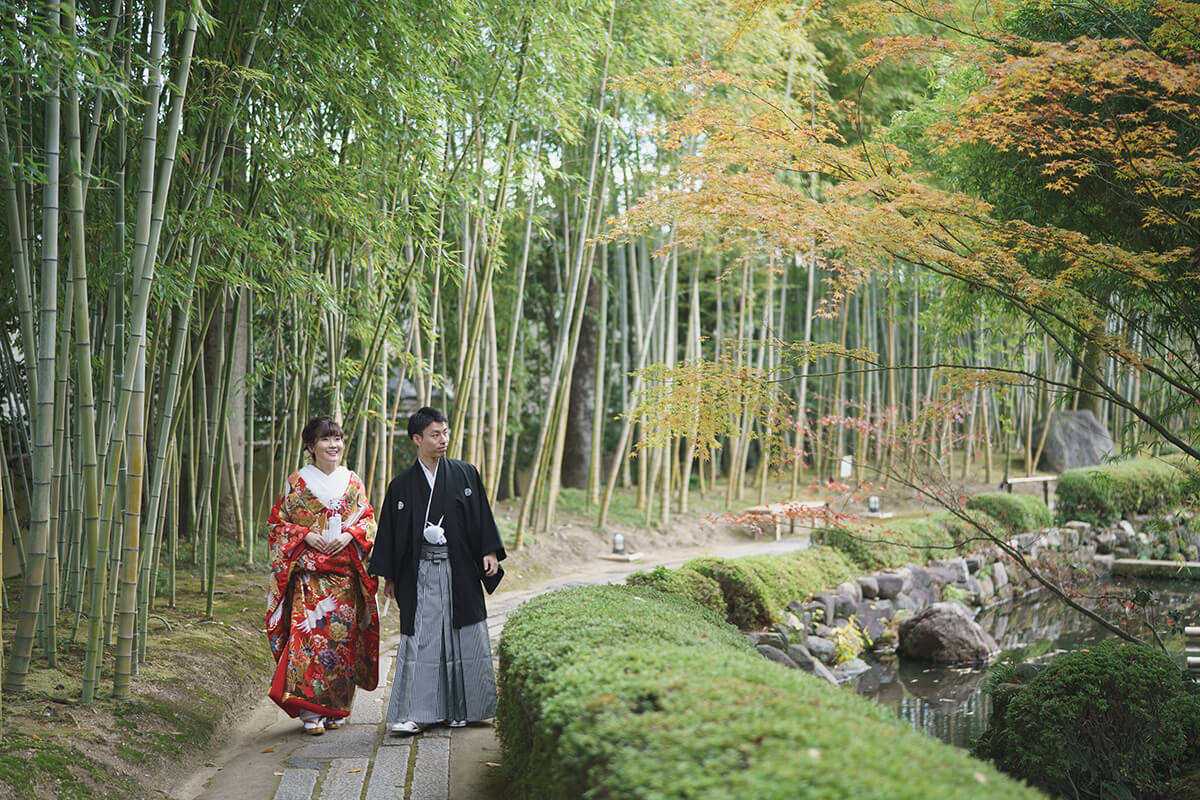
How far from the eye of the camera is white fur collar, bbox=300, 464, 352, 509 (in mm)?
3430

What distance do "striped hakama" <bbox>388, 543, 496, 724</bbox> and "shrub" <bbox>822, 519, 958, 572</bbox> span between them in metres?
4.12

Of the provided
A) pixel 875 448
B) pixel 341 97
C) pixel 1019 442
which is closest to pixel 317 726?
pixel 341 97

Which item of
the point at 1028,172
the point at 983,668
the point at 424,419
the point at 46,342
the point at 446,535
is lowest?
the point at 983,668

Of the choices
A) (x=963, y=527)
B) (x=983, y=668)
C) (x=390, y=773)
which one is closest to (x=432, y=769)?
(x=390, y=773)

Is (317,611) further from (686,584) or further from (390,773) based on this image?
(686,584)

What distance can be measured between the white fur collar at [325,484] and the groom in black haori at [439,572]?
0.22 m

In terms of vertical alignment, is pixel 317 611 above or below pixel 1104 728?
above

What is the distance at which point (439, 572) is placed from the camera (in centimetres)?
334

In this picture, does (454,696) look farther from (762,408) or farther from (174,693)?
(762,408)

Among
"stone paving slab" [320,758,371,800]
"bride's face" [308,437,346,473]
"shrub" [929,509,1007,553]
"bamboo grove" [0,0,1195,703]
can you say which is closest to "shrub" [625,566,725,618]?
"bamboo grove" [0,0,1195,703]

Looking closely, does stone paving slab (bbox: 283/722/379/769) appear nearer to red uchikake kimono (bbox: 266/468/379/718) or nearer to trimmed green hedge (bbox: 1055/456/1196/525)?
red uchikake kimono (bbox: 266/468/379/718)

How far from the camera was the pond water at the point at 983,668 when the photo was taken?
5004 millimetres

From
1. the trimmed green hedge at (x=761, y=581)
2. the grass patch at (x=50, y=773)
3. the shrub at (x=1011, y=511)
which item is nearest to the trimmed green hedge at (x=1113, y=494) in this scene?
the shrub at (x=1011, y=511)

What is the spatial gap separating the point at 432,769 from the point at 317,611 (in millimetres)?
781
